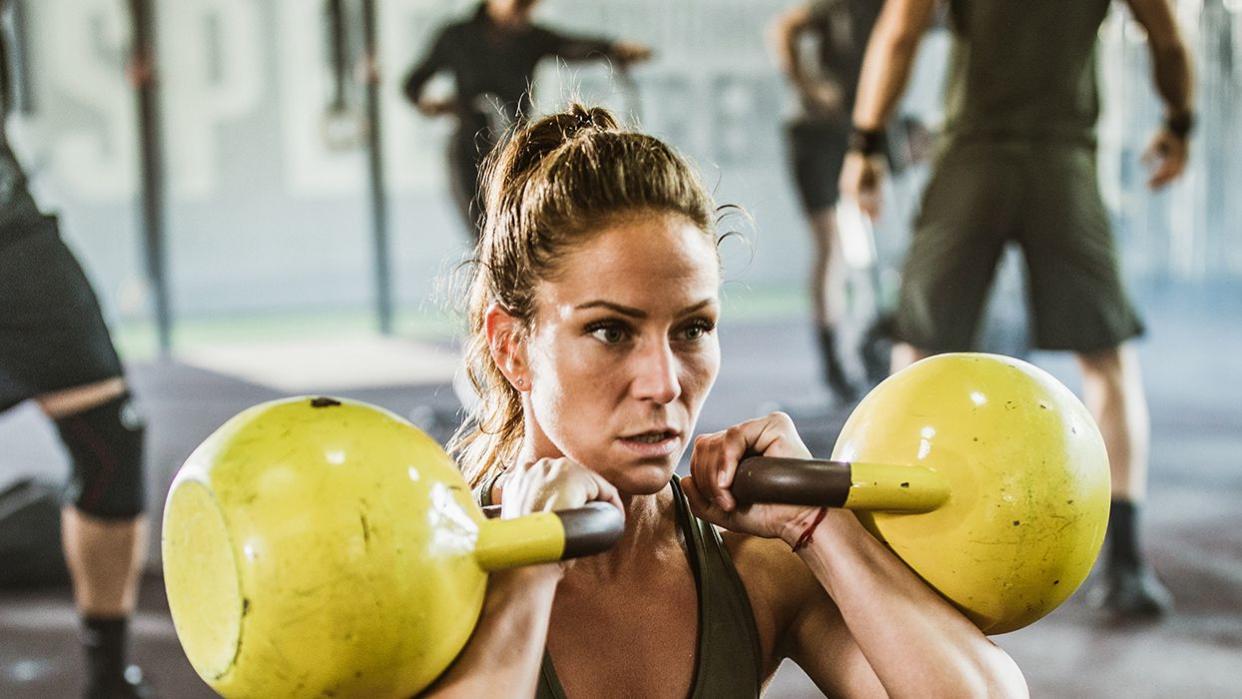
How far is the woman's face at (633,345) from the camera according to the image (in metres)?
1.02

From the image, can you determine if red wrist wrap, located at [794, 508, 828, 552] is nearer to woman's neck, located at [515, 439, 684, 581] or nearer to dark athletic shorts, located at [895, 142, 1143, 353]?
woman's neck, located at [515, 439, 684, 581]

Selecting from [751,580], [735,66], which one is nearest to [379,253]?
[735,66]

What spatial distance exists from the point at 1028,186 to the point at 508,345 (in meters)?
1.53

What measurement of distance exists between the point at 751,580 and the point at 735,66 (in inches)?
276

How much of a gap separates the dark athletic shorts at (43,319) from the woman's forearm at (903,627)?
4.44ft

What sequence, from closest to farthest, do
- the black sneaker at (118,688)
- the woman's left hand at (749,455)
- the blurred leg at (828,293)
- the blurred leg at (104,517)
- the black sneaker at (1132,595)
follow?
the woman's left hand at (749,455), the blurred leg at (104,517), the black sneaker at (118,688), the black sneaker at (1132,595), the blurred leg at (828,293)

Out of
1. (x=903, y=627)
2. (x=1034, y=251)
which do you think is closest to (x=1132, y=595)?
(x=1034, y=251)

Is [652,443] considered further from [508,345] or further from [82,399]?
[82,399]

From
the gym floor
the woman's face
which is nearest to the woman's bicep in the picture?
the woman's face

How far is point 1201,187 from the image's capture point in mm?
7438

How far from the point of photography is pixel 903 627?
981 mm

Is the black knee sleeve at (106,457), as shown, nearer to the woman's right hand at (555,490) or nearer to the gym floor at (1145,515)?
the gym floor at (1145,515)

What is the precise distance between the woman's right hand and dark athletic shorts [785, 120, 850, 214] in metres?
3.51

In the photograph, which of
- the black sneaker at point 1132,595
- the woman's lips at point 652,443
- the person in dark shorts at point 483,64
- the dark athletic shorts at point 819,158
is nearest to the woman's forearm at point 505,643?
the woman's lips at point 652,443
